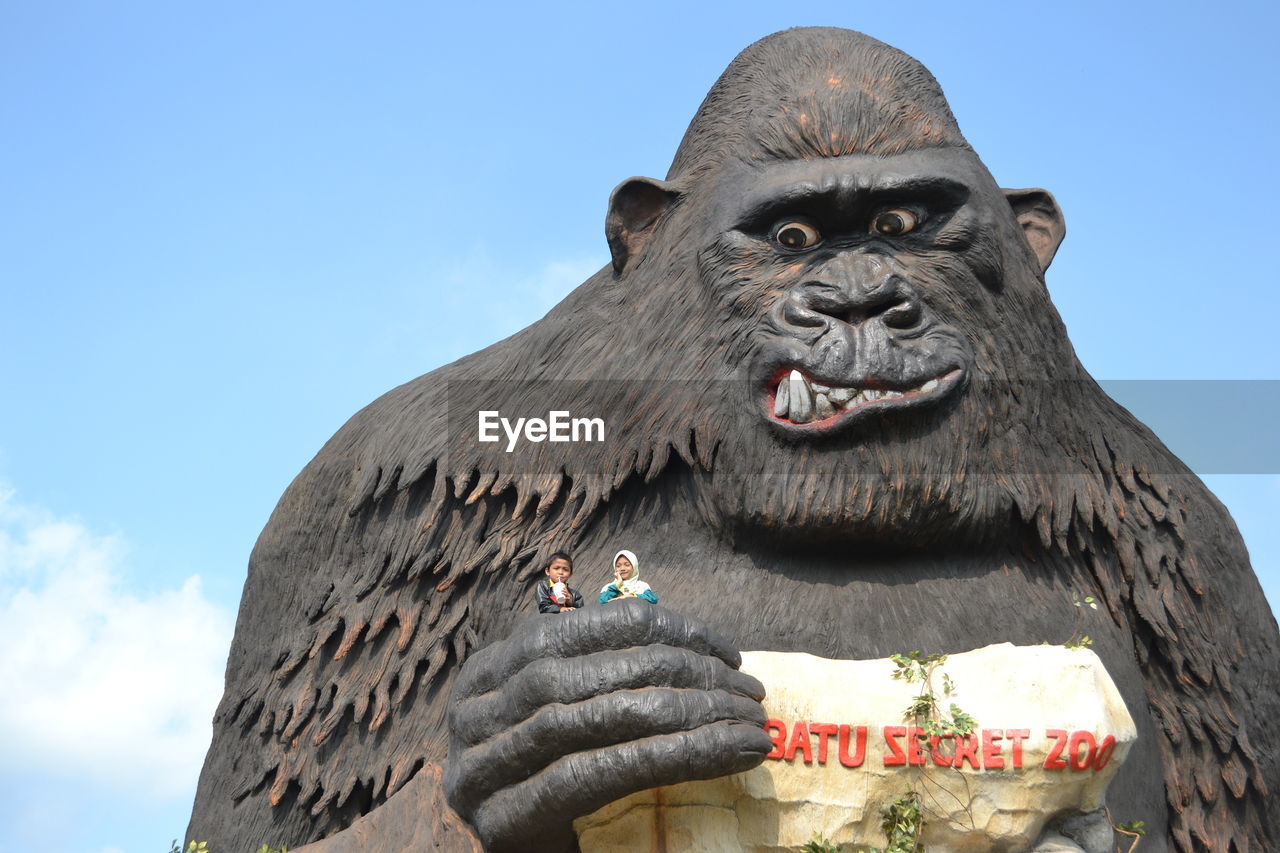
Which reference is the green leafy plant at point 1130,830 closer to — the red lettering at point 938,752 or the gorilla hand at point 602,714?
the red lettering at point 938,752

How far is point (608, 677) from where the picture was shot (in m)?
5.35

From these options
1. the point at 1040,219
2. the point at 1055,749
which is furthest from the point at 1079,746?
the point at 1040,219

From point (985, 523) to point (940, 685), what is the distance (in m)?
0.64

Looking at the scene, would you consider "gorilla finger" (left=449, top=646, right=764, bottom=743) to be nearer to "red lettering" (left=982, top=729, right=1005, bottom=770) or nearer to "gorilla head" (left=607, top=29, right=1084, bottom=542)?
"red lettering" (left=982, top=729, right=1005, bottom=770)

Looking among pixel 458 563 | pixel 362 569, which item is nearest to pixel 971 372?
pixel 458 563

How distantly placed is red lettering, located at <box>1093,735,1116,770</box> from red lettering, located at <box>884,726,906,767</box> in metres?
0.59

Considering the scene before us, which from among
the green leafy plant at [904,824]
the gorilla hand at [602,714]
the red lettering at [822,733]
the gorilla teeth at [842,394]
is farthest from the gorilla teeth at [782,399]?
the green leafy plant at [904,824]

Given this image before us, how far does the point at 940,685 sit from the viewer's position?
19.3ft

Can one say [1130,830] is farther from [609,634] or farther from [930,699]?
[609,634]

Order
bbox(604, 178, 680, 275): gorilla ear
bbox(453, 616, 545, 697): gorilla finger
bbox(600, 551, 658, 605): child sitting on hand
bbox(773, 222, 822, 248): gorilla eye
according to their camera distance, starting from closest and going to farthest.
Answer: bbox(453, 616, 545, 697): gorilla finger → bbox(600, 551, 658, 605): child sitting on hand → bbox(773, 222, 822, 248): gorilla eye → bbox(604, 178, 680, 275): gorilla ear

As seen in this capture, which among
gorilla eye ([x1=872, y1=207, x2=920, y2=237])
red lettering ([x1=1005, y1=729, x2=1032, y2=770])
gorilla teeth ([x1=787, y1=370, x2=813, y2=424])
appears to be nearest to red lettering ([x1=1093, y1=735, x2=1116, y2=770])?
red lettering ([x1=1005, y1=729, x2=1032, y2=770])

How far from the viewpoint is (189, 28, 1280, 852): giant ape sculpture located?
6121 mm

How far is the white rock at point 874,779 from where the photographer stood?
18.9 feet

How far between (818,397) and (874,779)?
1.19 m
